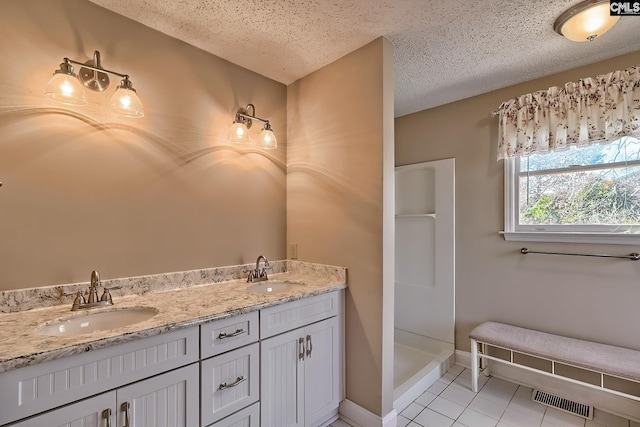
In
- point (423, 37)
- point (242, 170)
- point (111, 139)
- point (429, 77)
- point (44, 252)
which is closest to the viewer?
point (44, 252)

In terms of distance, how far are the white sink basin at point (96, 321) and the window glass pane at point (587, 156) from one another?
280cm

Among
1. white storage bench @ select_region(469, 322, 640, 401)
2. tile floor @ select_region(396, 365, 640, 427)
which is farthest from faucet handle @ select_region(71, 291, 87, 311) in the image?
white storage bench @ select_region(469, 322, 640, 401)

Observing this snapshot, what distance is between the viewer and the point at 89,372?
3.34ft

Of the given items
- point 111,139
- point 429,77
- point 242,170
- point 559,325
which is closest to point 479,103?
point 429,77

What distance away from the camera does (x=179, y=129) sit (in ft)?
6.01

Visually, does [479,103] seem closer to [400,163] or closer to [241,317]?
[400,163]

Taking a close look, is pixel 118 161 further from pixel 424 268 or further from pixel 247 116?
pixel 424 268

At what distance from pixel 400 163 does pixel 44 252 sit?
2893 millimetres

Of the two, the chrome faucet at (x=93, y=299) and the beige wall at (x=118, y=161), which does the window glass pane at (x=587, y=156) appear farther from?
the chrome faucet at (x=93, y=299)

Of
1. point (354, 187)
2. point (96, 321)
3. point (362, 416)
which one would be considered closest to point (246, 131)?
point (354, 187)

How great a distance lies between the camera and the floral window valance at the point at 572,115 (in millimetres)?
1867

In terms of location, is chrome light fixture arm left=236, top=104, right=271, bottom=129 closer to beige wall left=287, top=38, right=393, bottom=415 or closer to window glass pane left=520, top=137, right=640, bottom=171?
beige wall left=287, top=38, right=393, bottom=415

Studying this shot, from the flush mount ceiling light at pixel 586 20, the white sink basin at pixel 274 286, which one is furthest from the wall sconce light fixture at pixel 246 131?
the flush mount ceiling light at pixel 586 20

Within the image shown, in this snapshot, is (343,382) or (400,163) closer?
(343,382)
